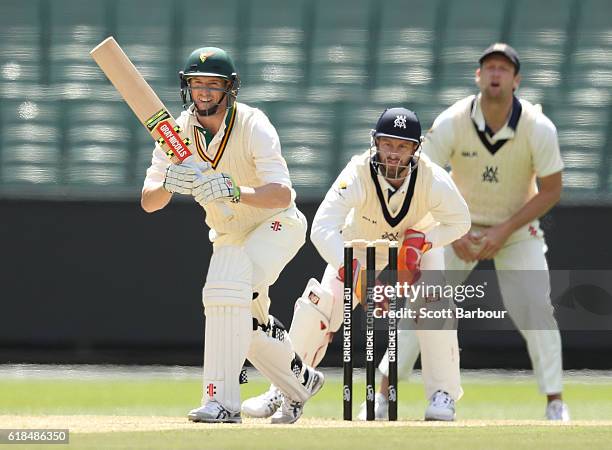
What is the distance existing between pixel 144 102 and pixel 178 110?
183 inches

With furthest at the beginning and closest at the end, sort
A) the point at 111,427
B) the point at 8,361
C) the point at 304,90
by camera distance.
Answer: the point at 304,90 → the point at 8,361 → the point at 111,427

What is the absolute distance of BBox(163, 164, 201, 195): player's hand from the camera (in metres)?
5.24

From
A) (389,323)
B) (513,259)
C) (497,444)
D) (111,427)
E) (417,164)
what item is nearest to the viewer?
(497,444)

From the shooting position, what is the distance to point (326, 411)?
6848 millimetres

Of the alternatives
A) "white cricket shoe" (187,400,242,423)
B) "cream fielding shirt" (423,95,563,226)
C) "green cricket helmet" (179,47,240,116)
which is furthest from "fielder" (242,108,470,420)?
"cream fielding shirt" (423,95,563,226)

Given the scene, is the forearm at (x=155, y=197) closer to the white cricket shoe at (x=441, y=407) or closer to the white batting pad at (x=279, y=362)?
the white batting pad at (x=279, y=362)

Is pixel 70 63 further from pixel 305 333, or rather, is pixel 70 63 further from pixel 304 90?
pixel 305 333

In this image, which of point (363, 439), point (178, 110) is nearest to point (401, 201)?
point (363, 439)

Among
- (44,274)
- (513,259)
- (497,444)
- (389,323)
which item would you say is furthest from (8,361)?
(497,444)

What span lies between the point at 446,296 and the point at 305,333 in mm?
596

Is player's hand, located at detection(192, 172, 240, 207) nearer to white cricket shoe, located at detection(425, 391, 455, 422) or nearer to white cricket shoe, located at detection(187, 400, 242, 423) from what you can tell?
white cricket shoe, located at detection(187, 400, 242, 423)

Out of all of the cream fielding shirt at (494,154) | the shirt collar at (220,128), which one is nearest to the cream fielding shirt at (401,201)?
the shirt collar at (220,128)

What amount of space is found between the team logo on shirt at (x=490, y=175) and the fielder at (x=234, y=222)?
5.45 feet

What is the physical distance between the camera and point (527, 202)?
7.12 m
